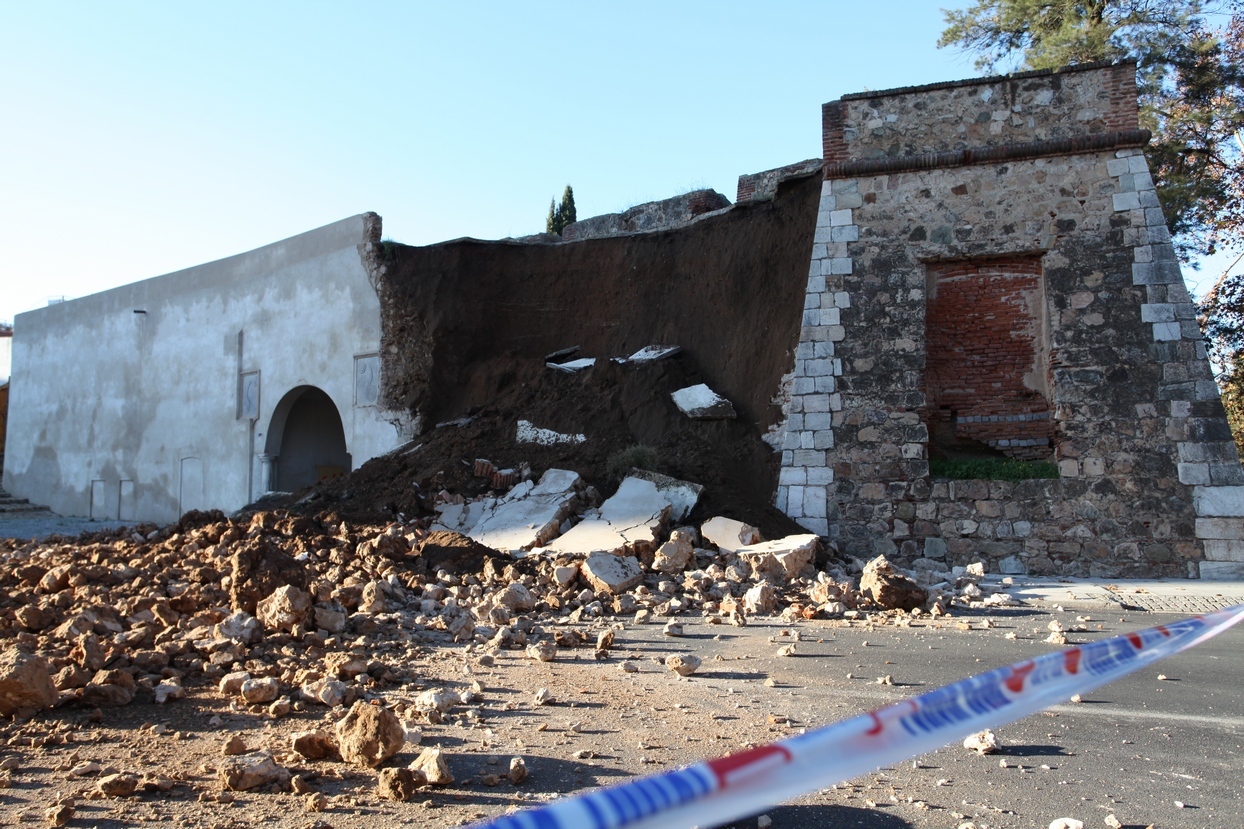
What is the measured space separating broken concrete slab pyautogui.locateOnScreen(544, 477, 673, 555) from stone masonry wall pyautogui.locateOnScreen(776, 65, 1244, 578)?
1.82m

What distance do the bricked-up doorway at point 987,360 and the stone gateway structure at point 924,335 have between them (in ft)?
0.09

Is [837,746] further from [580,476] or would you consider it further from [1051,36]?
[1051,36]

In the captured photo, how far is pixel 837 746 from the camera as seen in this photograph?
158cm

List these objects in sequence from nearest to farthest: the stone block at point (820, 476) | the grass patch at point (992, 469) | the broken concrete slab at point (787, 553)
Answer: the broken concrete slab at point (787, 553) < the grass patch at point (992, 469) < the stone block at point (820, 476)

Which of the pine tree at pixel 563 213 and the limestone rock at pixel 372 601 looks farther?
the pine tree at pixel 563 213

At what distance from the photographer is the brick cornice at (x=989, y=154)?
10.2 m

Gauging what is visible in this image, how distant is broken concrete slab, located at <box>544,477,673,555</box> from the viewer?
8.98 metres

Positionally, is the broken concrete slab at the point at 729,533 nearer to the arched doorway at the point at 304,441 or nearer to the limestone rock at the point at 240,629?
the limestone rock at the point at 240,629

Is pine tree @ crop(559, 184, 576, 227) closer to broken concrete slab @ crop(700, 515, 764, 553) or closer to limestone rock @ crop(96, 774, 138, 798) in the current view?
broken concrete slab @ crop(700, 515, 764, 553)

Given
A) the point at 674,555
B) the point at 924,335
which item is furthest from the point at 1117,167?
the point at 674,555

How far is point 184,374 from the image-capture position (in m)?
18.5

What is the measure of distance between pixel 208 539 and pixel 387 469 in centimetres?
375

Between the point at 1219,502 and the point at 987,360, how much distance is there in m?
2.99

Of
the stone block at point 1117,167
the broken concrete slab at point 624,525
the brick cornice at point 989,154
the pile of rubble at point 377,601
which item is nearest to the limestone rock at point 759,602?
the pile of rubble at point 377,601
